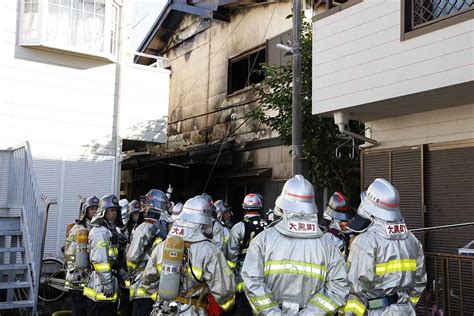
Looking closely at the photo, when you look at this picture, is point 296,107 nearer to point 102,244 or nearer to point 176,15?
point 102,244

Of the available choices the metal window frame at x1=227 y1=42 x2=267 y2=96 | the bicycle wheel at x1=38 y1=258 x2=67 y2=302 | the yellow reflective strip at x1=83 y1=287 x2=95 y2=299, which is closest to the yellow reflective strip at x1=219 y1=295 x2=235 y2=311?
the yellow reflective strip at x1=83 y1=287 x2=95 y2=299

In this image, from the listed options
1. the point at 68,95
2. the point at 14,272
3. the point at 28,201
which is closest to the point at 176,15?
the point at 68,95

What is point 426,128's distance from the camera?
8.88m

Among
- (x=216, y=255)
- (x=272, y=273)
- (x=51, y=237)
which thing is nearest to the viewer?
(x=272, y=273)

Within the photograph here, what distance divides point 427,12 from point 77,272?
242 inches

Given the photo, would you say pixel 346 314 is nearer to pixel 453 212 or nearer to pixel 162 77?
pixel 453 212

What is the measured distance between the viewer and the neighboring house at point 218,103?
15.1 meters

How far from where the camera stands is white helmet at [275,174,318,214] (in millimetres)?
4418

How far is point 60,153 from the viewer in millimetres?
12625

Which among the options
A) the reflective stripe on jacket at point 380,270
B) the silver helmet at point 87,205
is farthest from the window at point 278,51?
the reflective stripe on jacket at point 380,270

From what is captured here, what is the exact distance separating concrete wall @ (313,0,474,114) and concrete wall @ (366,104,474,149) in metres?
1.08

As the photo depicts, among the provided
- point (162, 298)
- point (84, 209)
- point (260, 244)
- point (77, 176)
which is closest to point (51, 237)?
point (77, 176)

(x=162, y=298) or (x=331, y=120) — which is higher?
(x=331, y=120)

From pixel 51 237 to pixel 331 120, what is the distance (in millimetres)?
6493
